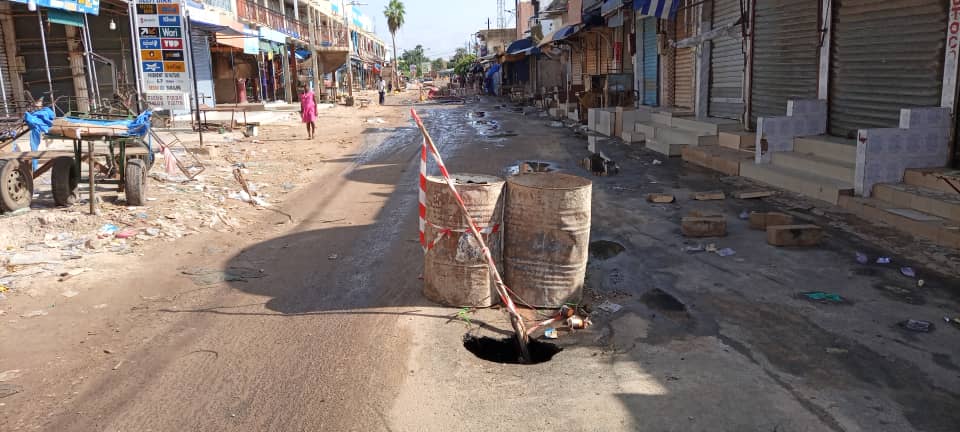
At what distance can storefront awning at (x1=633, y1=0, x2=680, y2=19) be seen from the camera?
14914 millimetres

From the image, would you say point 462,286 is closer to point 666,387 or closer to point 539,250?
point 539,250

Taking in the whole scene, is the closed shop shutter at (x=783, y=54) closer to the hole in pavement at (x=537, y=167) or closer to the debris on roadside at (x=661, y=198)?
the debris on roadside at (x=661, y=198)

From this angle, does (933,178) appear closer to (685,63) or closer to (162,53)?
(685,63)

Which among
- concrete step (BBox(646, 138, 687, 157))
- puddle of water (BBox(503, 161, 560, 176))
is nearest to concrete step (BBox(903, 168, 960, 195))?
puddle of water (BBox(503, 161, 560, 176))

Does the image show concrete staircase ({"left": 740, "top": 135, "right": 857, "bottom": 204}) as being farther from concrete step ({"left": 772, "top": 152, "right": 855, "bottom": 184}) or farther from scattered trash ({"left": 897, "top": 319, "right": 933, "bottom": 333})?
scattered trash ({"left": 897, "top": 319, "right": 933, "bottom": 333})

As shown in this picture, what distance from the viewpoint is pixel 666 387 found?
363cm

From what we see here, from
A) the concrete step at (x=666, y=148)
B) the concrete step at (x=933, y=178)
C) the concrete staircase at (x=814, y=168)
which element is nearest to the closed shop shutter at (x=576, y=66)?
the concrete step at (x=666, y=148)

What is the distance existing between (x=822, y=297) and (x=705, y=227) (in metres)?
1.94

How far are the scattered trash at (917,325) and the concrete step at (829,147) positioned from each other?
14.3ft

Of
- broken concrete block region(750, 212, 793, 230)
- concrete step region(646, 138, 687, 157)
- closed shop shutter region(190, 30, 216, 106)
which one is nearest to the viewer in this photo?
broken concrete block region(750, 212, 793, 230)

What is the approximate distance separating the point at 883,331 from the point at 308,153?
1335 centimetres

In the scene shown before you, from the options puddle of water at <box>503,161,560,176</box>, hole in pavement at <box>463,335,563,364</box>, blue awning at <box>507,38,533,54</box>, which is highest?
blue awning at <box>507,38,533,54</box>

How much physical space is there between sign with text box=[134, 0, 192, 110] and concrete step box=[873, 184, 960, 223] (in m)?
13.3

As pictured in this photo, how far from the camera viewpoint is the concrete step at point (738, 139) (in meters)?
11.6
